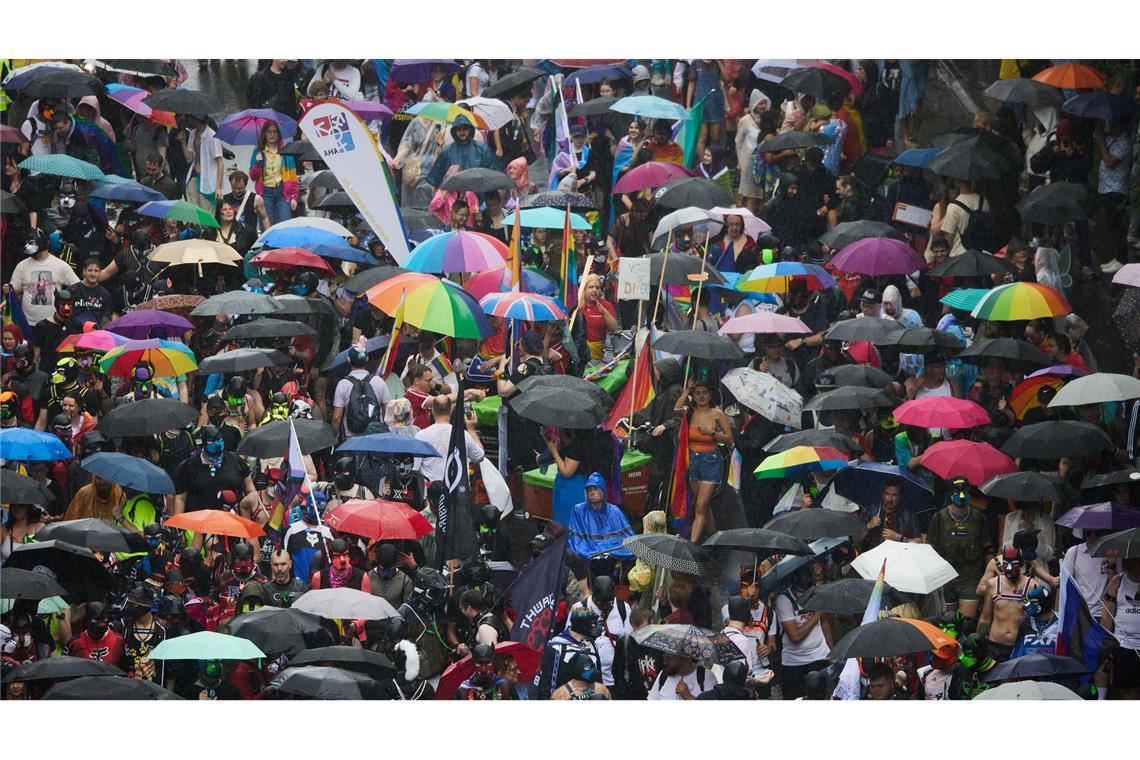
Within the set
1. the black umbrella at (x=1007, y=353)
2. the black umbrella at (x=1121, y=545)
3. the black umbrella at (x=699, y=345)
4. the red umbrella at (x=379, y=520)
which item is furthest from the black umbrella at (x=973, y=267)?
the red umbrella at (x=379, y=520)

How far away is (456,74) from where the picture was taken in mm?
25234

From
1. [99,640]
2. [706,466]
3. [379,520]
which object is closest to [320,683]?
[379,520]

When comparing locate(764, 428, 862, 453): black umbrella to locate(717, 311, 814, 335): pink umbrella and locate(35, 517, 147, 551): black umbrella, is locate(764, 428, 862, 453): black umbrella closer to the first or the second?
locate(717, 311, 814, 335): pink umbrella

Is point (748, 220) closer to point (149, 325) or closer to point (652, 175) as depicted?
point (652, 175)

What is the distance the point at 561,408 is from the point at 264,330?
9.99 ft

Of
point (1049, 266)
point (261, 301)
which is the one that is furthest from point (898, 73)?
point (261, 301)

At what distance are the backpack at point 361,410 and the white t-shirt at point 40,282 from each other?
308 centimetres

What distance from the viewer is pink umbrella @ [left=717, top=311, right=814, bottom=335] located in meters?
23.9

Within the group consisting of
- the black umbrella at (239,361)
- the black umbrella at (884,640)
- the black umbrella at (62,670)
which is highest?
the black umbrella at (239,361)

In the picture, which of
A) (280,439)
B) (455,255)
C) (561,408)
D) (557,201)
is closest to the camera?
(561,408)

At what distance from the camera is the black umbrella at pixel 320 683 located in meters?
21.6

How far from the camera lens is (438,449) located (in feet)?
Answer: 76.4

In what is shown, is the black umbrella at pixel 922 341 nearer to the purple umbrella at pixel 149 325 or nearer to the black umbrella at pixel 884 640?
the black umbrella at pixel 884 640

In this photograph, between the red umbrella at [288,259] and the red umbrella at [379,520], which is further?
the red umbrella at [288,259]
